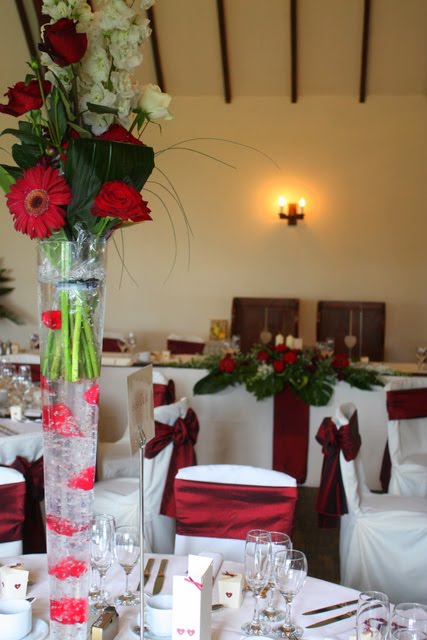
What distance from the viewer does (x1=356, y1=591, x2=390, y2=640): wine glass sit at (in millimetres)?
1637

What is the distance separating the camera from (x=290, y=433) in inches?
201

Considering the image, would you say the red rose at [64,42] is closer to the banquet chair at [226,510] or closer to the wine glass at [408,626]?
the wine glass at [408,626]

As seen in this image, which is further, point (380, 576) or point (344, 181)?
point (344, 181)

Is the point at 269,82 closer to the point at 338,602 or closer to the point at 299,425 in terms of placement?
the point at 299,425

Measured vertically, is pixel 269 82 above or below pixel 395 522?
above

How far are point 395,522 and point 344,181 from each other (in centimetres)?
557

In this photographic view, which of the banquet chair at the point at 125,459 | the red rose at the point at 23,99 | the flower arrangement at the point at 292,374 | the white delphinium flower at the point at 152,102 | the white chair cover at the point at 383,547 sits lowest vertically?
the white chair cover at the point at 383,547

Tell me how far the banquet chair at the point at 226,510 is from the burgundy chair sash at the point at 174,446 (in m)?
1.09

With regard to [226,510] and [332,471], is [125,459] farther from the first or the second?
[226,510]

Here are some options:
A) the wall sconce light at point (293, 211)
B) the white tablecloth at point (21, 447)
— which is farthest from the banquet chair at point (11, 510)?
the wall sconce light at point (293, 211)

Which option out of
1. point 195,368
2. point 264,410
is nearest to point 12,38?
point 195,368

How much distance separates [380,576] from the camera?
3.40 metres

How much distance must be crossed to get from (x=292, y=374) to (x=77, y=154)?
3738 mm

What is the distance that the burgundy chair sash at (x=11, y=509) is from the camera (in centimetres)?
245
